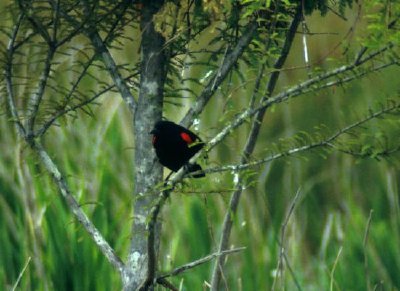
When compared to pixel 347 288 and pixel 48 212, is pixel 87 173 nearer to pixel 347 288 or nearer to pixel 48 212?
pixel 48 212

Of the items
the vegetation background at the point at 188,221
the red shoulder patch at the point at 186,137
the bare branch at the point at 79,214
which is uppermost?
the red shoulder patch at the point at 186,137

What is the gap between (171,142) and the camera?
3137 millimetres

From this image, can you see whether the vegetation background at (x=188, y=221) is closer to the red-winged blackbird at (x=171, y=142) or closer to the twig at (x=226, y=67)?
the red-winged blackbird at (x=171, y=142)

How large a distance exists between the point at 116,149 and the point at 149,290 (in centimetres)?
221

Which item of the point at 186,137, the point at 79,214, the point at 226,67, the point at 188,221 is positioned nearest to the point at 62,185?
the point at 79,214

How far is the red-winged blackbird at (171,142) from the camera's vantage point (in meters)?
3.21

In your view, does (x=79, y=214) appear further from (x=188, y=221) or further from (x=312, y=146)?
(x=188, y=221)

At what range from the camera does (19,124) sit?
10.6 feet

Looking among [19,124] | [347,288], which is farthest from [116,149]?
[19,124]

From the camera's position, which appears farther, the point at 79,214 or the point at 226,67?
the point at 79,214

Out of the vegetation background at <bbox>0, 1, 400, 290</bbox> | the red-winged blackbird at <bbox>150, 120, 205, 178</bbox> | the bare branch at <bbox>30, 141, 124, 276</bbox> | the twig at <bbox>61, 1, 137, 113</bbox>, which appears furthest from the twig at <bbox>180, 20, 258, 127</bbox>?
the vegetation background at <bbox>0, 1, 400, 290</bbox>

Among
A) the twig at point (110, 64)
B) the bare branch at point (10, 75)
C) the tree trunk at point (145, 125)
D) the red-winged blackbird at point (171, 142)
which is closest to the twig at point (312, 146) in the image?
the red-winged blackbird at point (171, 142)

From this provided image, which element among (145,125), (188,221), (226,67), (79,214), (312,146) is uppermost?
(226,67)

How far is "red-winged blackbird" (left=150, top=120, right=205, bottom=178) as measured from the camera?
3.21 meters
